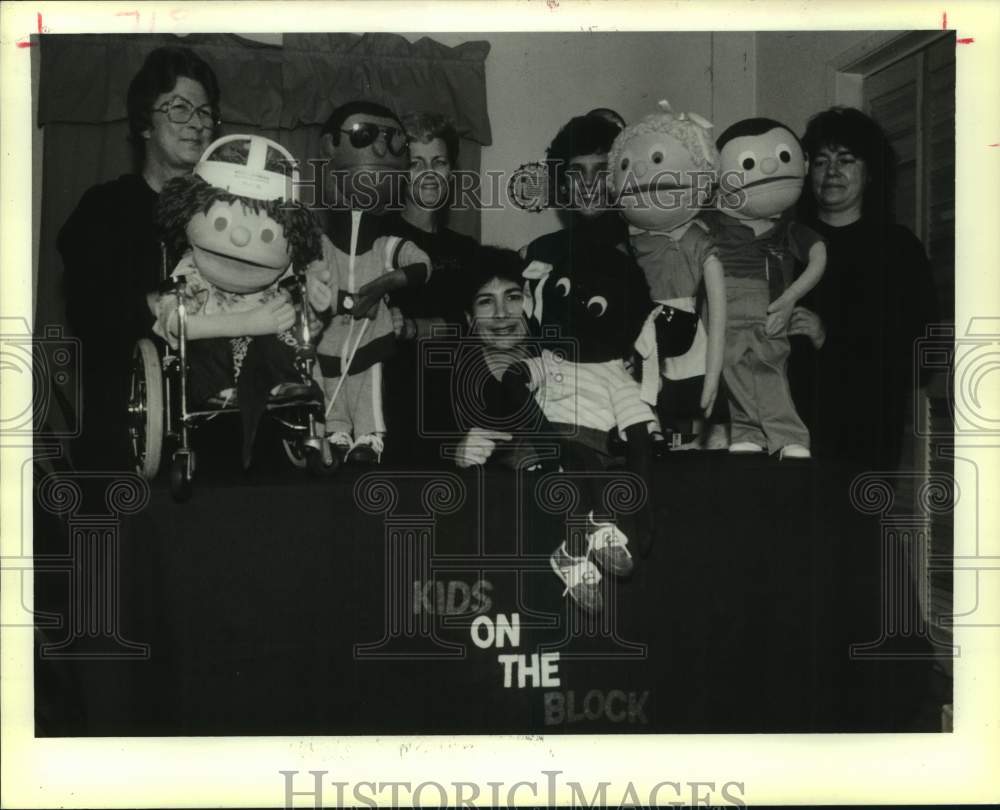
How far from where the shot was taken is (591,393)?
8.54ft

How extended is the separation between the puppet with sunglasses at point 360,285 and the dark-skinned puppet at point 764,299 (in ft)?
2.10

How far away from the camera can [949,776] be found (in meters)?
2.62

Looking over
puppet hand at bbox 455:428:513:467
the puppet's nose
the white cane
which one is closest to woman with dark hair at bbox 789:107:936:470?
puppet hand at bbox 455:428:513:467

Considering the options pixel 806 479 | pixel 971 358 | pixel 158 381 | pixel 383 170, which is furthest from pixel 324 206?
pixel 971 358

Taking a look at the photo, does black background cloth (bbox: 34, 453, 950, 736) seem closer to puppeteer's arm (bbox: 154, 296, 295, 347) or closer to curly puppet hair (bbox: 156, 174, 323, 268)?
puppeteer's arm (bbox: 154, 296, 295, 347)

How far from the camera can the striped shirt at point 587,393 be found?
2.59m

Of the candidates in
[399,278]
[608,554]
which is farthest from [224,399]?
[608,554]

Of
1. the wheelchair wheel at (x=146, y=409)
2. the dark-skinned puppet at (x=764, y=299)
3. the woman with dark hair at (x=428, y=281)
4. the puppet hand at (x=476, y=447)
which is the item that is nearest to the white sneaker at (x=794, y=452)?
the dark-skinned puppet at (x=764, y=299)

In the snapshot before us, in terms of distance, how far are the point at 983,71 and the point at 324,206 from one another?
137 centimetres

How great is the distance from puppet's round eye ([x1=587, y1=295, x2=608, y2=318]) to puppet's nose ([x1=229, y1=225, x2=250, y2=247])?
70cm

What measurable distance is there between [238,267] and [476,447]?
597 millimetres

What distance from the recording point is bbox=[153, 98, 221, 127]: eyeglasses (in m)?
2.53

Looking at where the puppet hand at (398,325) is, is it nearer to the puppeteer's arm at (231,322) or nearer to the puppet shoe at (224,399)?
the puppeteer's arm at (231,322)

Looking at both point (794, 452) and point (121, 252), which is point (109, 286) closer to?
point (121, 252)
